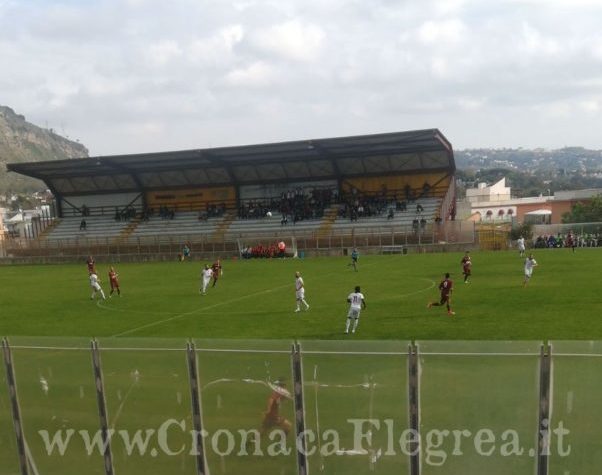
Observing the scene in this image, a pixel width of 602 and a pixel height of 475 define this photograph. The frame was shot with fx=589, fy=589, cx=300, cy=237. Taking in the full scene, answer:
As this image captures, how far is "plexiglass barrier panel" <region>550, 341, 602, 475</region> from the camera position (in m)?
6.89

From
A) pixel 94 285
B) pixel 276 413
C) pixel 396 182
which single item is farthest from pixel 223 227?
pixel 276 413

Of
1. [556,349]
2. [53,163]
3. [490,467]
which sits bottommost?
[490,467]

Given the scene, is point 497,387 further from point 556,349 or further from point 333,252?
point 333,252

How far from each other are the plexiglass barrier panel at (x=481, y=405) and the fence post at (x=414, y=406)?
0.22 ft

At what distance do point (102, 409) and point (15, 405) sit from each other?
5.10 ft

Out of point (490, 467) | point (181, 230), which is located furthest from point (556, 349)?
point (181, 230)

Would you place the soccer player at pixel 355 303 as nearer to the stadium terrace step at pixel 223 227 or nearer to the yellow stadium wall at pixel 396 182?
the stadium terrace step at pixel 223 227

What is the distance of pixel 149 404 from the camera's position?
8391mm

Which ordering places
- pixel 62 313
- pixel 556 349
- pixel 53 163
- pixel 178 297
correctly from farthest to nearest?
pixel 53 163 → pixel 178 297 → pixel 62 313 → pixel 556 349

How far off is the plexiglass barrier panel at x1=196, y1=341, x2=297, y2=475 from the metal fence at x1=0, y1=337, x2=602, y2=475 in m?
0.02

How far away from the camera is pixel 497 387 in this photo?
720 cm

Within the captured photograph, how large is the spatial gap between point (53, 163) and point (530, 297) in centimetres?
5180

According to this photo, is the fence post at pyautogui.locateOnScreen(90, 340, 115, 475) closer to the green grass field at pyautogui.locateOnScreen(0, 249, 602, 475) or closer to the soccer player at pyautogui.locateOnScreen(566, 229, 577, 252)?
the green grass field at pyautogui.locateOnScreen(0, 249, 602, 475)

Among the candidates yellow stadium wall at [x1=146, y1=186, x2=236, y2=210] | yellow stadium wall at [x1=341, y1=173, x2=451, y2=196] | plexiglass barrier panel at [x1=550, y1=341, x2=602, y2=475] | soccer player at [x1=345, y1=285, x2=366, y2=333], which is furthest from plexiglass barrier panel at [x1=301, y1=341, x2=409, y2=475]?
yellow stadium wall at [x1=146, y1=186, x2=236, y2=210]
